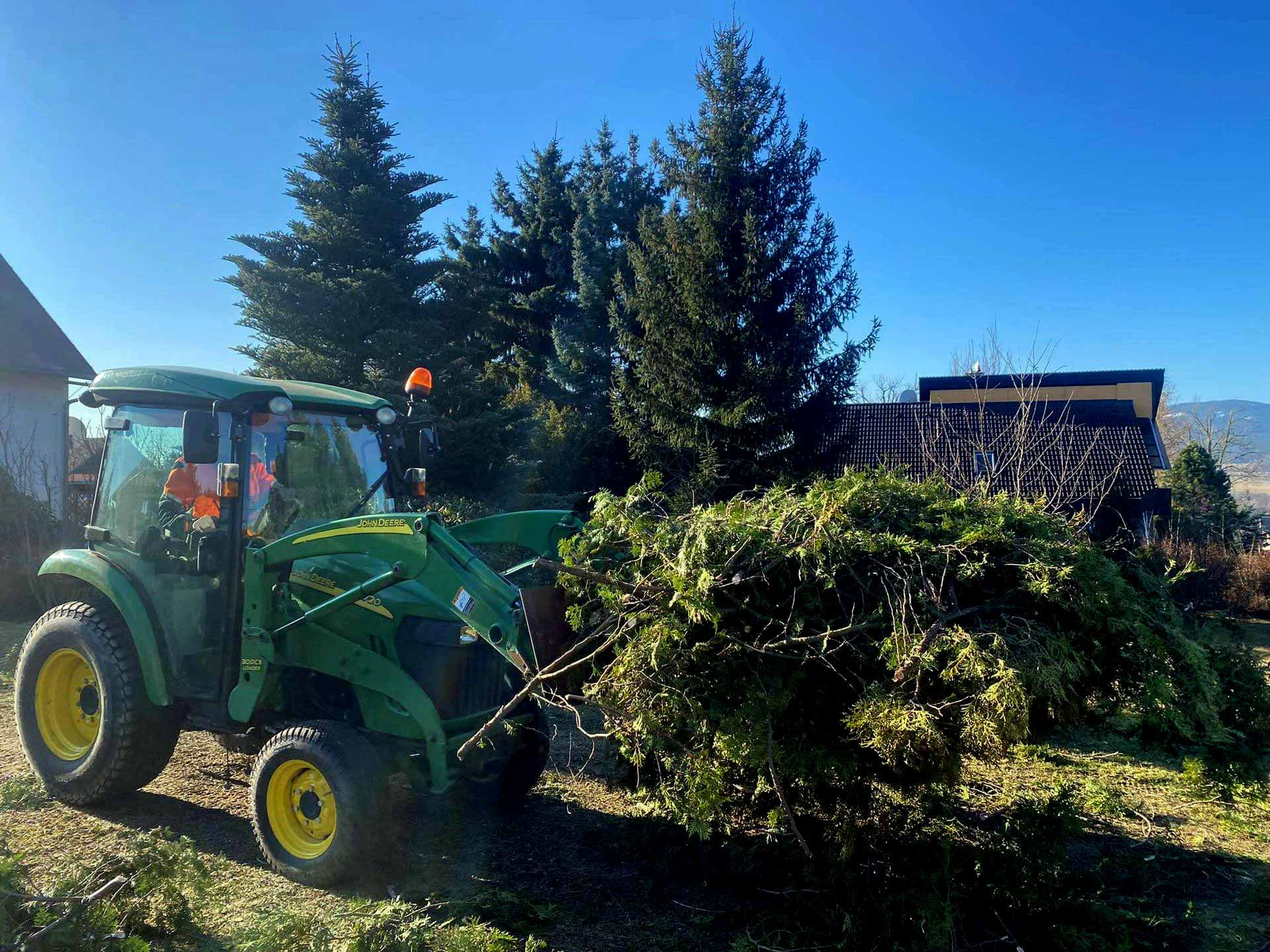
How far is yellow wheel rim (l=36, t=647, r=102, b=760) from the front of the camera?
5.29 m

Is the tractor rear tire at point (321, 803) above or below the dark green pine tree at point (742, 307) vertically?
below

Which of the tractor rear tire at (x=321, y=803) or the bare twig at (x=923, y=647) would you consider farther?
the tractor rear tire at (x=321, y=803)

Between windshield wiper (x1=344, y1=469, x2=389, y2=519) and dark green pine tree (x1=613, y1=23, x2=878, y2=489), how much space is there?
7280mm

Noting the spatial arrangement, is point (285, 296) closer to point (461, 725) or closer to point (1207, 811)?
point (461, 725)

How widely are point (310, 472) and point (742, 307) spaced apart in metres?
9.05

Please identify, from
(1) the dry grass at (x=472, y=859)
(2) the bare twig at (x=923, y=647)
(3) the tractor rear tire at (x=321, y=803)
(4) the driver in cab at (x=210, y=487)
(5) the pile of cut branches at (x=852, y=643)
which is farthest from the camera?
(4) the driver in cab at (x=210, y=487)

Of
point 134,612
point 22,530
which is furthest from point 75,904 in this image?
point 22,530

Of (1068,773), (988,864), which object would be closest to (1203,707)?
(988,864)

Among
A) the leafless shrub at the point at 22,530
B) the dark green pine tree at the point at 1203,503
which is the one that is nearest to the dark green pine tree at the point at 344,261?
the leafless shrub at the point at 22,530

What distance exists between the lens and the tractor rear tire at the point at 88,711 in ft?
15.9

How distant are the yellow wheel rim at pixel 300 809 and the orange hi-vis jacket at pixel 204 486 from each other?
1580mm

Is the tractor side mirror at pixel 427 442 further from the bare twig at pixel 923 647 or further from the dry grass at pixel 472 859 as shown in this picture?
the bare twig at pixel 923 647

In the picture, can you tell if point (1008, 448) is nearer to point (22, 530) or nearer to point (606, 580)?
point (606, 580)

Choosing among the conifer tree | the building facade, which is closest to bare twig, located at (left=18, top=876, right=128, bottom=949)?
the building facade
